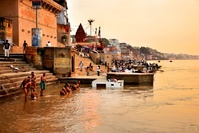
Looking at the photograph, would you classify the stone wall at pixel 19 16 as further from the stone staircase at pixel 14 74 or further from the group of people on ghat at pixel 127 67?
the group of people on ghat at pixel 127 67

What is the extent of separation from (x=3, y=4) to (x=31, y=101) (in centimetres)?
1503

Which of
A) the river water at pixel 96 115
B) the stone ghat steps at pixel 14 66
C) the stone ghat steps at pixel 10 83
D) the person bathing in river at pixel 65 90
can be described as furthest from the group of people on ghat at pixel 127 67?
the river water at pixel 96 115

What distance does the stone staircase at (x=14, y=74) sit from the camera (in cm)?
1647

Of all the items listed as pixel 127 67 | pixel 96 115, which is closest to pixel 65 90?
pixel 96 115

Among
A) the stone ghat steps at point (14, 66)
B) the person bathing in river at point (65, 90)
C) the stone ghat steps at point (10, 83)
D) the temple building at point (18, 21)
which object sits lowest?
the person bathing in river at point (65, 90)

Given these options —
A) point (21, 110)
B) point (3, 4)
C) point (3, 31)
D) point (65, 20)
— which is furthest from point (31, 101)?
point (65, 20)

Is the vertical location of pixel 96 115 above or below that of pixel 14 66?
below

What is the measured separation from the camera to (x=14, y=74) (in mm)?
18797

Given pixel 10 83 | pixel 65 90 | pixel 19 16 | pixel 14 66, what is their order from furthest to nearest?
pixel 19 16, pixel 14 66, pixel 65 90, pixel 10 83

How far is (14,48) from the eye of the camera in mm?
27406

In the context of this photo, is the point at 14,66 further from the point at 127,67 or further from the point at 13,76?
the point at 127,67

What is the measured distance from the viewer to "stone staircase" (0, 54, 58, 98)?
648 inches

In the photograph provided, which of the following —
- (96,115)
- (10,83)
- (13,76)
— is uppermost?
(13,76)

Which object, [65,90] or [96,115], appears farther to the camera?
[65,90]
